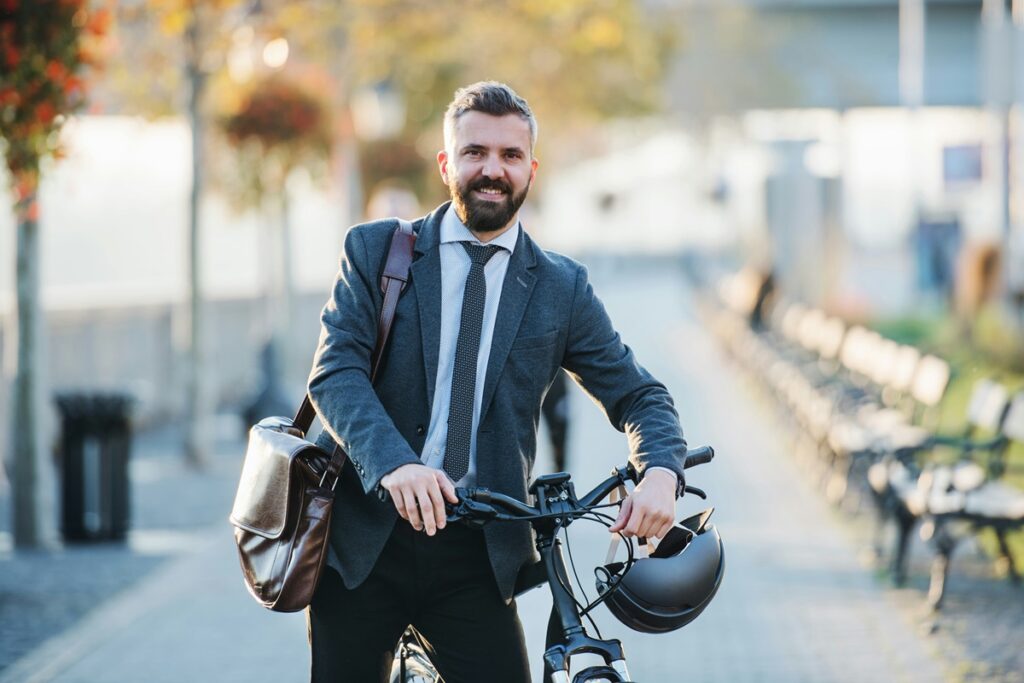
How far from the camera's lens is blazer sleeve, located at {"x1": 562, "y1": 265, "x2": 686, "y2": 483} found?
3.63 metres

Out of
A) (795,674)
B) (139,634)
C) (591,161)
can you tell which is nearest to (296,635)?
(139,634)

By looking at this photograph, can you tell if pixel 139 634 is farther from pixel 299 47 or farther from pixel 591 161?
pixel 591 161

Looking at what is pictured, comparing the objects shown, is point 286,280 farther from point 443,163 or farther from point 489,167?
point 489,167

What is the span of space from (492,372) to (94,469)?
7279 millimetres

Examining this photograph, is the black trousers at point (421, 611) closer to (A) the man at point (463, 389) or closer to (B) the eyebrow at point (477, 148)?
(A) the man at point (463, 389)

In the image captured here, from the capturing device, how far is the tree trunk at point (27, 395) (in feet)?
32.6

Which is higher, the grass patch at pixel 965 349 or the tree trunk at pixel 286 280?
the tree trunk at pixel 286 280

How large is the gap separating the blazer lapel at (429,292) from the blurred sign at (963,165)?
104 ft

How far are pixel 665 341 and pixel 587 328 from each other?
2789 centimetres

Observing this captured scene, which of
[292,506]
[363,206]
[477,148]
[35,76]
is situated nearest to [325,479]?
[292,506]

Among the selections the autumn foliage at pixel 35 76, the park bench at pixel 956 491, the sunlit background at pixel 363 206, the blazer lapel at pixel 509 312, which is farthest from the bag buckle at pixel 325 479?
the autumn foliage at pixel 35 76

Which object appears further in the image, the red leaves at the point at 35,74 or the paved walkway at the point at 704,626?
the red leaves at the point at 35,74

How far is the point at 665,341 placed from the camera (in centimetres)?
3147

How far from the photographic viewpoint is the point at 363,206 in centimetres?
2444
